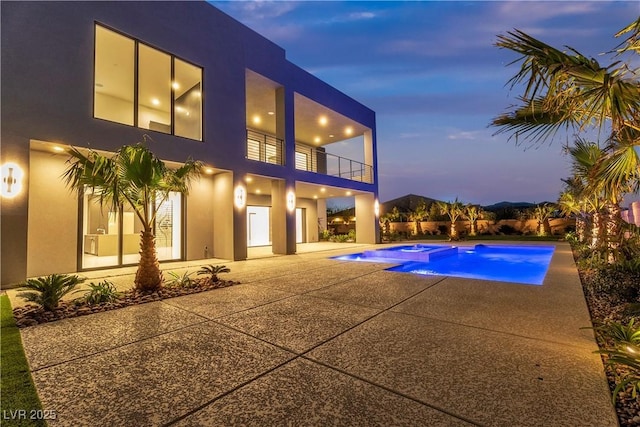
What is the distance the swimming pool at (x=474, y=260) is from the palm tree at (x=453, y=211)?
11.5 ft

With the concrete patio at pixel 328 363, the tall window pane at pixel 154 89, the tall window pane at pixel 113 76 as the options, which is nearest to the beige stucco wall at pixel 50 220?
the tall window pane at pixel 113 76

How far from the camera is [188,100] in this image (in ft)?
31.2

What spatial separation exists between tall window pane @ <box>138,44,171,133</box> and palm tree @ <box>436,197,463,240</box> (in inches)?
662

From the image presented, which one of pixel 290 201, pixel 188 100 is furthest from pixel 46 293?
pixel 290 201

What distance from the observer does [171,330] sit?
130 inches

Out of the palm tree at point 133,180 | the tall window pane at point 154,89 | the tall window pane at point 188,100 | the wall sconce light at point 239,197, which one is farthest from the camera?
the wall sconce light at point 239,197

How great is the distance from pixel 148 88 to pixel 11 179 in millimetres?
5140

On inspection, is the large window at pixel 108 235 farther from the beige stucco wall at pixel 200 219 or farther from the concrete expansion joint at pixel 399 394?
the concrete expansion joint at pixel 399 394

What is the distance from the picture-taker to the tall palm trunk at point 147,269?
205 inches

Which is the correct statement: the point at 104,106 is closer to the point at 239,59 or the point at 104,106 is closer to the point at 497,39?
the point at 239,59

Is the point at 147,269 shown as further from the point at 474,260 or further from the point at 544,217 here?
the point at 544,217

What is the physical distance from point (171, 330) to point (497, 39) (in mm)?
4459

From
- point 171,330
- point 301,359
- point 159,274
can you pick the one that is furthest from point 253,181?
point 301,359

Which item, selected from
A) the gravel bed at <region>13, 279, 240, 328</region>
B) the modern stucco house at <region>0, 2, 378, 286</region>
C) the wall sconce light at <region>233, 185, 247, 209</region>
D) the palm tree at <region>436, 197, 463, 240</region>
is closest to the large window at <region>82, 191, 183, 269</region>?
the modern stucco house at <region>0, 2, 378, 286</region>
